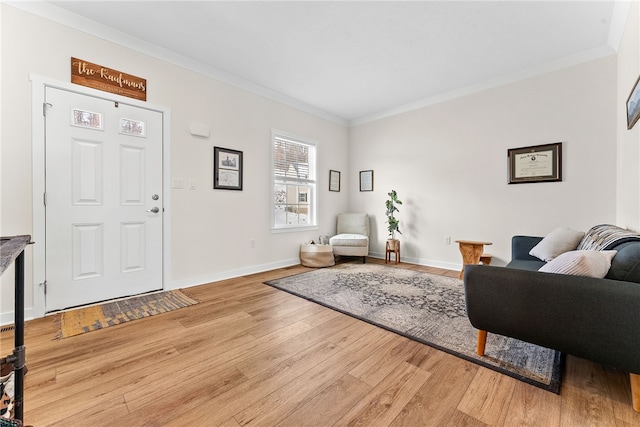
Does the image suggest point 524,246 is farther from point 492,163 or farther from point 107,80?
point 107,80

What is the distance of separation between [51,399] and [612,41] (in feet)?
17.4

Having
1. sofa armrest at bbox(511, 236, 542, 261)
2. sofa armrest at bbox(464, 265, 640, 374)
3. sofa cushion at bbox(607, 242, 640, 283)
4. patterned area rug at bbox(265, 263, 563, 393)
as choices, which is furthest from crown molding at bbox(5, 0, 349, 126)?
sofa cushion at bbox(607, 242, 640, 283)

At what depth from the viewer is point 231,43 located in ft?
9.23

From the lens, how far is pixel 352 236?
4.53 m

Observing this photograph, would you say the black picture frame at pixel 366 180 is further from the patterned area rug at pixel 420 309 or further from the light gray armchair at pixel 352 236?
the patterned area rug at pixel 420 309

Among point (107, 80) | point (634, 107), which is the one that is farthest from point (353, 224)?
point (107, 80)

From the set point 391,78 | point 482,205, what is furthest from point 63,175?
point 482,205

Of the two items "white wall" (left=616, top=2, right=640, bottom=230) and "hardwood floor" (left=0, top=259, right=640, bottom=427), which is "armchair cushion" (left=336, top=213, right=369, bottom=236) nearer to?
"hardwood floor" (left=0, top=259, right=640, bottom=427)

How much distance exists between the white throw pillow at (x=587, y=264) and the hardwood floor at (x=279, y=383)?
2.00 ft

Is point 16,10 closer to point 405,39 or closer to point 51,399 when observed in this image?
point 51,399

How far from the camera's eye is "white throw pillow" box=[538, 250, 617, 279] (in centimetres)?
135

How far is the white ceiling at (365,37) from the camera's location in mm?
2307

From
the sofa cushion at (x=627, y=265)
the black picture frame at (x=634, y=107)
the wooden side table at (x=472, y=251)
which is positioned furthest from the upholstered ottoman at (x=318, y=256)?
the black picture frame at (x=634, y=107)

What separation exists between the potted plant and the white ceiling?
1.75m
